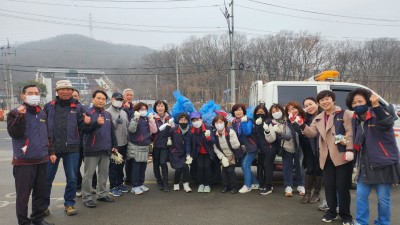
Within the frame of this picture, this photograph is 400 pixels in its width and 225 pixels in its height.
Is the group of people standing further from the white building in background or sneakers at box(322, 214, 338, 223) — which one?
the white building in background

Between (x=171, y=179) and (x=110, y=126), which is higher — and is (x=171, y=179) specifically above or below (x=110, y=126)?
below

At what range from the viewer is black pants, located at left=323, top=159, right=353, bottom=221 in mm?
4098

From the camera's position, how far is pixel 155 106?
20.4ft

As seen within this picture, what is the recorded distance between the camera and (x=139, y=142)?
18.7 feet

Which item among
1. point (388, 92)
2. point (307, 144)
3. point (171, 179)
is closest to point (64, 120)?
point (171, 179)

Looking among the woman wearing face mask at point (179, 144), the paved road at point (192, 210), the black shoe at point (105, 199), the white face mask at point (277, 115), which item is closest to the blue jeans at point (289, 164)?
the paved road at point (192, 210)

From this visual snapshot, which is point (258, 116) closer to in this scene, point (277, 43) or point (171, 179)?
point (171, 179)

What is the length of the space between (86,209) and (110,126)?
1.33 metres

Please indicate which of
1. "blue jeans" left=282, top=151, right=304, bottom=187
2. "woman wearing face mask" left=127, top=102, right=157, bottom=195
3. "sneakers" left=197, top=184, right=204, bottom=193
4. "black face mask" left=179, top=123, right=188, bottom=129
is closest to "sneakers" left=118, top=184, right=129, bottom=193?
"woman wearing face mask" left=127, top=102, right=157, bottom=195

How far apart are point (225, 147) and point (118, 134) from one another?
1925 millimetres

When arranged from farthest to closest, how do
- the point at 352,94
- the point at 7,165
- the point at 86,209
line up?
1. the point at 7,165
2. the point at 86,209
3. the point at 352,94

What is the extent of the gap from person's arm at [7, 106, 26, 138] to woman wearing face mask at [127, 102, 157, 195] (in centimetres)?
201

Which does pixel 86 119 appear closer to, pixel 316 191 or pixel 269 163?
pixel 269 163

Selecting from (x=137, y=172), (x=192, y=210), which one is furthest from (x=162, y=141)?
(x=192, y=210)
